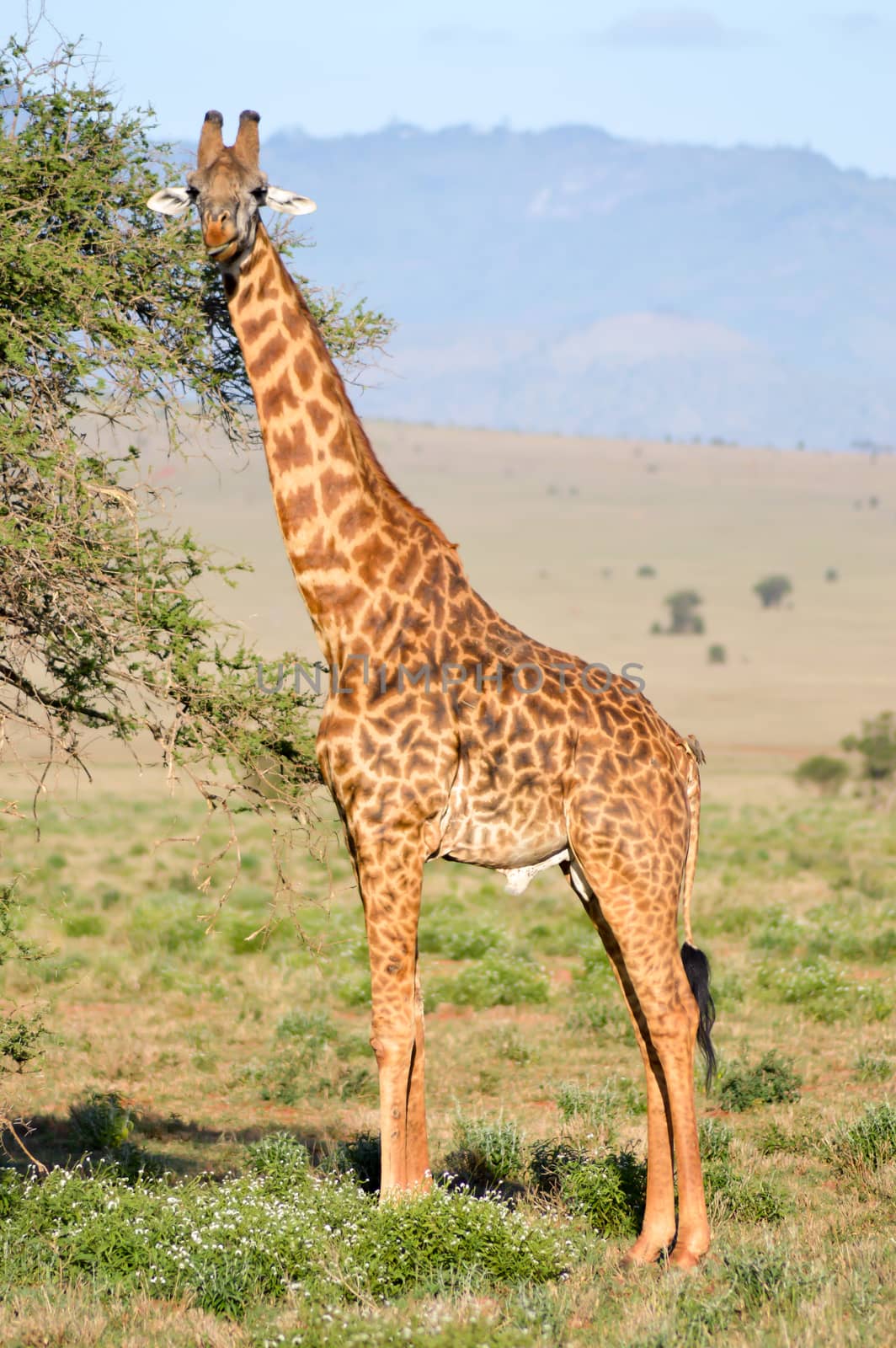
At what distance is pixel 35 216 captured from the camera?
7961mm

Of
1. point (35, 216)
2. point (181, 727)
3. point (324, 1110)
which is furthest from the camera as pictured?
point (324, 1110)

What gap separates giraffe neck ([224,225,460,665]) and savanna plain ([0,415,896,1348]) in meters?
0.99

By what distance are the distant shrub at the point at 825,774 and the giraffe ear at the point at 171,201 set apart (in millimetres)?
33821

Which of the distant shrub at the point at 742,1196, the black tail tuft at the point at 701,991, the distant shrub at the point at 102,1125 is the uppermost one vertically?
the black tail tuft at the point at 701,991

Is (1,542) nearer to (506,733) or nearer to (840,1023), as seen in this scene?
(506,733)

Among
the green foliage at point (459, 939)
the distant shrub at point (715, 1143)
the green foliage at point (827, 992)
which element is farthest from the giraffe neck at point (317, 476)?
the green foliage at point (459, 939)

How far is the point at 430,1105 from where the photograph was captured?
1144 centimetres

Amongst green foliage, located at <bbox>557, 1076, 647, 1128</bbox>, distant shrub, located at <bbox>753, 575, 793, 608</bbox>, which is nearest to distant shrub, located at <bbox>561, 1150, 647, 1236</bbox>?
green foliage, located at <bbox>557, 1076, 647, 1128</bbox>

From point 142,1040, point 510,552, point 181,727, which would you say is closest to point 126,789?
point 142,1040

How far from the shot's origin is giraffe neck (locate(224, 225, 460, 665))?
738 cm

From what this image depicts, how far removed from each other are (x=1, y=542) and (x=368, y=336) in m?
2.59

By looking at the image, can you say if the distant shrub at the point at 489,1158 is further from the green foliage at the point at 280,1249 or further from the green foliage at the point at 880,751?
the green foliage at the point at 880,751

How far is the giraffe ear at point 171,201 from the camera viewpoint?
6953mm

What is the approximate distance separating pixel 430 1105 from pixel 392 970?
179 inches
